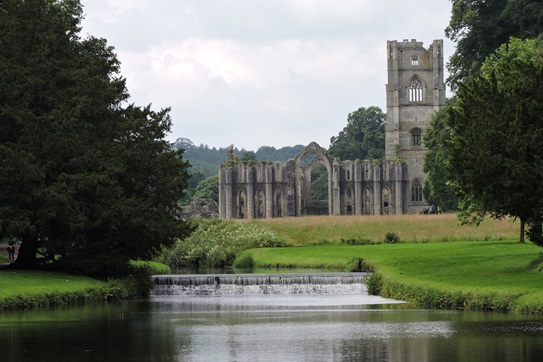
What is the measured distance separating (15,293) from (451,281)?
14703 mm

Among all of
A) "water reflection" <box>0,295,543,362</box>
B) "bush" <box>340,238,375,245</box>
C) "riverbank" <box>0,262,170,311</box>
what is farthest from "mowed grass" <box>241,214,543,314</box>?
"riverbank" <box>0,262,170,311</box>

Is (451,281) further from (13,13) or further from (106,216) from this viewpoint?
(13,13)

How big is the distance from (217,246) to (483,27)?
26923 millimetres

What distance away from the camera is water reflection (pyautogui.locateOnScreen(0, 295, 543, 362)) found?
25.8 m

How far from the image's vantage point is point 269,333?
99.7 ft

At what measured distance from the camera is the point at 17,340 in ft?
94.5

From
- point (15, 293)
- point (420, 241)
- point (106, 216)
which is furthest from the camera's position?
point (420, 241)

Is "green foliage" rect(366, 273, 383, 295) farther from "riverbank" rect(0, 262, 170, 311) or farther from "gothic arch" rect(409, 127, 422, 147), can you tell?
"gothic arch" rect(409, 127, 422, 147)

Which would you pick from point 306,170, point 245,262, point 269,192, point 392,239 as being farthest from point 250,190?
point 245,262

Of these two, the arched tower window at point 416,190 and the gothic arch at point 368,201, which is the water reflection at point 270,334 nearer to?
the gothic arch at point 368,201

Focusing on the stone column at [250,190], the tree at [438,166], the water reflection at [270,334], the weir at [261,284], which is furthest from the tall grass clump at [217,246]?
the stone column at [250,190]

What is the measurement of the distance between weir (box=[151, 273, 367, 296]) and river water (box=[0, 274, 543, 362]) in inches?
217

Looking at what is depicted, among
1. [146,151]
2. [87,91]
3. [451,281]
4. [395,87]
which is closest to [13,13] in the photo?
[87,91]

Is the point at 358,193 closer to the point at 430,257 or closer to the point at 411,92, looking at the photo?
the point at 411,92
